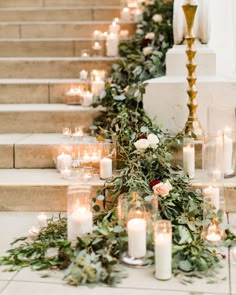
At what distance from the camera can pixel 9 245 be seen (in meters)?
2.88

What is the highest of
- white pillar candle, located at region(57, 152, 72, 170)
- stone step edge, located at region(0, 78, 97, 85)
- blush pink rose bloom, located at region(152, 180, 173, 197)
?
stone step edge, located at region(0, 78, 97, 85)

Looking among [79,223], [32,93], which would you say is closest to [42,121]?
[32,93]

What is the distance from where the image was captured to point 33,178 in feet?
11.5

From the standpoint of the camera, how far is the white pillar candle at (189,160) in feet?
11.2

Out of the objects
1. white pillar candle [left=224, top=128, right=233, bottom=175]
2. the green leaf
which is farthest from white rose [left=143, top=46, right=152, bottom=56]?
the green leaf

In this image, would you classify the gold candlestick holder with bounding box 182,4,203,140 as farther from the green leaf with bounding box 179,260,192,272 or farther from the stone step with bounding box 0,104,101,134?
the green leaf with bounding box 179,260,192,272

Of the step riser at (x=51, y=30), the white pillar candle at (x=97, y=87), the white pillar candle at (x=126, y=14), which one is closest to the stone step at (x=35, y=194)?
the white pillar candle at (x=97, y=87)

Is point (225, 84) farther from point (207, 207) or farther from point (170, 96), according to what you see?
point (207, 207)

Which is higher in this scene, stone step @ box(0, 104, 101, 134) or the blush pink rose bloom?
stone step @ box(0, 104, 101, 134)

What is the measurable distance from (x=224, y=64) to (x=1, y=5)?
2595 mm

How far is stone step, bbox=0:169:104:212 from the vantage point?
3.37 meters

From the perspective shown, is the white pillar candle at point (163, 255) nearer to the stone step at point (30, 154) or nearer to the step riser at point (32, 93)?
the stone step at point (30, 154)

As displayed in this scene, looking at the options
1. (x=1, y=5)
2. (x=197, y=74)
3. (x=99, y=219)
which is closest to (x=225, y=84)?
(x=197, y=74)

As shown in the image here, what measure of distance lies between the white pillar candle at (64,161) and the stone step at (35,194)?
0.14 meters
